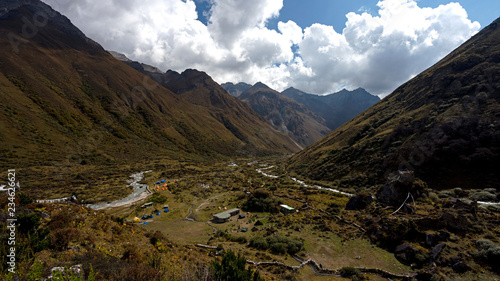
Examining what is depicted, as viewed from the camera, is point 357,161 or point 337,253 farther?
point 357,161

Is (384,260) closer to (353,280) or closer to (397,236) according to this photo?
(397,236)

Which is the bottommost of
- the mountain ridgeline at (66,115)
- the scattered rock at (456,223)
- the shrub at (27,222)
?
the scattered rock at (456,223)

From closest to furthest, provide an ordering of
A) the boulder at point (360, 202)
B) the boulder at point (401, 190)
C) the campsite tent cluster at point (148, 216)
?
1. the boulder at point (401, 190)
2. the campsite tent cluster at point (148, 216)
3. the boulder at point (360, 202)

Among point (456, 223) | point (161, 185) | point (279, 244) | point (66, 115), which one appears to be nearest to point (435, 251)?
point (456, 223)

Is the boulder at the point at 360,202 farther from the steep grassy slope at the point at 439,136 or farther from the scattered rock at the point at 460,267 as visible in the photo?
the scattered rock at the point at 460,267

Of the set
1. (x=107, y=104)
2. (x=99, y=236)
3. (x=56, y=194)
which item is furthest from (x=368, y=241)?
(x=107, y=104)

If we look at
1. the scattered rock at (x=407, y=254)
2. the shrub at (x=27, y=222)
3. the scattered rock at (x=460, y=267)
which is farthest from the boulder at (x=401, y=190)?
the shrub at (x=27, y=222)

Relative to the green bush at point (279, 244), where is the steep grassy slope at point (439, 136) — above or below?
above

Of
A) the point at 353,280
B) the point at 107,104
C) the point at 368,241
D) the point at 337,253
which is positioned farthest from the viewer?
the point at 107,104

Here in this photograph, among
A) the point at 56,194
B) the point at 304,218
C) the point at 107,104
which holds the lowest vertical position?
the point at 304,218
